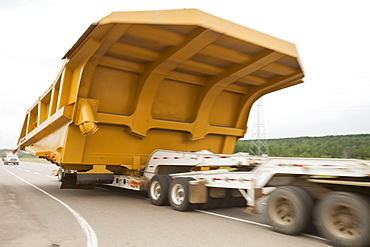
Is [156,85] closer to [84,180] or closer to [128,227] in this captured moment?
[84,180]

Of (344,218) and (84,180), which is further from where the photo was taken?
(84,180)

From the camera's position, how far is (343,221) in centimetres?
436

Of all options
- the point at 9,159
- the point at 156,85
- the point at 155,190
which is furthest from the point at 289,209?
the point at 9,159

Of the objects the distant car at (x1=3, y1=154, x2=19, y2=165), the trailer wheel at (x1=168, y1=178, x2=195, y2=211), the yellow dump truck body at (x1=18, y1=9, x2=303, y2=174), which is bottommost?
the trailer wheel at (x1=168, y1=178, x2=195, y2=211)

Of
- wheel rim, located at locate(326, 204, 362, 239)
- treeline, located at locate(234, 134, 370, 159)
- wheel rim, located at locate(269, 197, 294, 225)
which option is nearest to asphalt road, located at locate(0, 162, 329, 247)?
wheel rim, located at locate(269, 197, 294, 225)

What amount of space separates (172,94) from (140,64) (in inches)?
51.8

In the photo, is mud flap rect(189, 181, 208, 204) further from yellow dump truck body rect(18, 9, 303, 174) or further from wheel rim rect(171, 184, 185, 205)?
yellow dump truck body rect(18, 9, 303, 174)

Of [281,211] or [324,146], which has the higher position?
[324,146]

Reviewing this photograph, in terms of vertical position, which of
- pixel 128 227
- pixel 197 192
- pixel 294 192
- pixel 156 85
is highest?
pixel 156 85

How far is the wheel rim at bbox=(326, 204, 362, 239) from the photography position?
4191mm

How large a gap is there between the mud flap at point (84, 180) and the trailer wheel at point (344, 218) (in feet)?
18.4

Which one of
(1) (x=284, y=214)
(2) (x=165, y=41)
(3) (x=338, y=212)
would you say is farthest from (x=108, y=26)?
(3) (x=338, y=212)

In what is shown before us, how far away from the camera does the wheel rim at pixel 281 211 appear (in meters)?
5.03

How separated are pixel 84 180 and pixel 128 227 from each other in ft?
11.0
